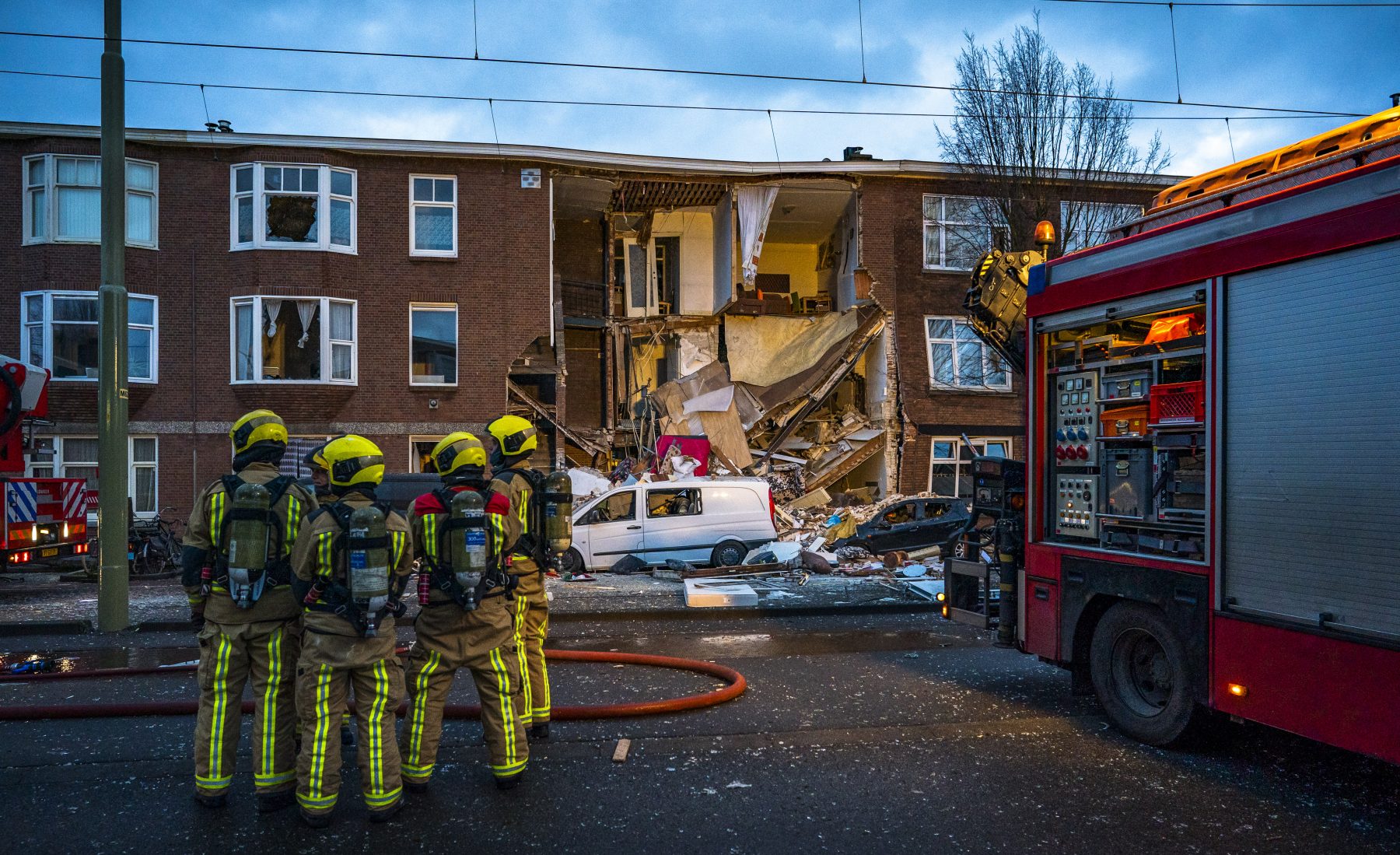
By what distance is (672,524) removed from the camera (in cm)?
1505

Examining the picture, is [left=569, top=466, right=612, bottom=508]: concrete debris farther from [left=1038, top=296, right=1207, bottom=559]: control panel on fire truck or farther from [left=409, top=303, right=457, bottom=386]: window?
[left=1038, top=296, right=1207, bottom=559]: control panel on fire truck

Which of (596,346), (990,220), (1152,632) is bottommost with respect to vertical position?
(1152,632)

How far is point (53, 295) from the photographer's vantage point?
19328 mm

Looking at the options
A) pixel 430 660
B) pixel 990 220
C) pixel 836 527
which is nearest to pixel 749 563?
pixel 836 527

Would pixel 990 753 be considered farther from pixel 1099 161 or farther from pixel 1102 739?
pixel 1099 161

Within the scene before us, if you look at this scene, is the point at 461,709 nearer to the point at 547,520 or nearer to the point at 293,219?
the point at 547,520

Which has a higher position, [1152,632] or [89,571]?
[1152,632]

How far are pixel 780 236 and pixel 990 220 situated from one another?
8261mm

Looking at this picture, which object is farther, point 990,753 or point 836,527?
point 836,527

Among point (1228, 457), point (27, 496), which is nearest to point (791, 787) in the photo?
point (1228, 457)

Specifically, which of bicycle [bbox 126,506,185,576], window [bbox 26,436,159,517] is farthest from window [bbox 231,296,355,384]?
bicycle [bbox 126,506,185,576]

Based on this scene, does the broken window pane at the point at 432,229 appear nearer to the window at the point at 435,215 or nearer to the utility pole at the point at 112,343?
the window at the point at 435,215

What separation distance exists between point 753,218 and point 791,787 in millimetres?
18635

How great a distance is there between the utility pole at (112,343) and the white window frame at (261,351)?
10035 mm
